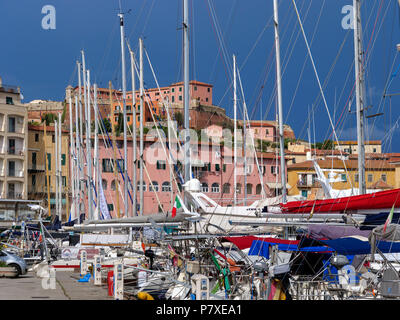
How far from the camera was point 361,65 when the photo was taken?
24.4 m

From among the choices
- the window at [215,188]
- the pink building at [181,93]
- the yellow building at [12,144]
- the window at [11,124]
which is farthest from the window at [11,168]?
the pink building at [181,93]

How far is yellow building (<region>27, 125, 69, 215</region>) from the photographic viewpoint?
251 feet

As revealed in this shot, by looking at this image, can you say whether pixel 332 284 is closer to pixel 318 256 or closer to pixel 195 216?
pixel 318 256

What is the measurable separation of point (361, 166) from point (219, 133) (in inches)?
3180

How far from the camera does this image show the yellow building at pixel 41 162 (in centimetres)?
7644

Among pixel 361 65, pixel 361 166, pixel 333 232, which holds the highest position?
pixel 361 65

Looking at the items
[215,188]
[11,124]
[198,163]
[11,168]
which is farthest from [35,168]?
[215,188]

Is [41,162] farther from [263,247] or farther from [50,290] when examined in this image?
[263,247]

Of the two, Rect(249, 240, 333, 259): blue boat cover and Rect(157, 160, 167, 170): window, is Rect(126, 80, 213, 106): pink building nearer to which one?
Rect(157, 160, 167, 170): window

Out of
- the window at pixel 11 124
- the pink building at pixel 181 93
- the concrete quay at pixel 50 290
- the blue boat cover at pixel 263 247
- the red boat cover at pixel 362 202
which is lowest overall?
the concrete quay at pixel 50 290

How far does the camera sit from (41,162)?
78750 mm

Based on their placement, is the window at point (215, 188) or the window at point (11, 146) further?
the window at point (215, 188)

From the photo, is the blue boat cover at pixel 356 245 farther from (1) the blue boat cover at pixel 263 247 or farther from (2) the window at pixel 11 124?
(2) the window at pixel 11 124
